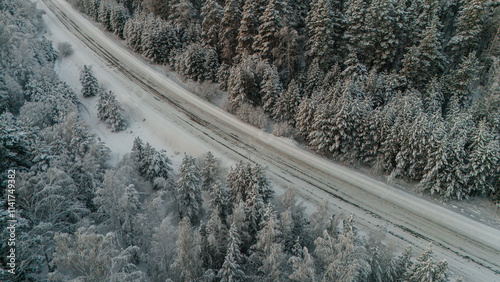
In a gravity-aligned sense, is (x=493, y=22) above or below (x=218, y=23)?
above

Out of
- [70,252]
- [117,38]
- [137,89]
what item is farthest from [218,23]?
[70,252]

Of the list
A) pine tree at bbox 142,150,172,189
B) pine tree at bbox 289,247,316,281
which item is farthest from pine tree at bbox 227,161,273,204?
pine tree at bbox 142,150,172,189

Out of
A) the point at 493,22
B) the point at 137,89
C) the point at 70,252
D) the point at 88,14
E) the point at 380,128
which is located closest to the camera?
the point at 70,252

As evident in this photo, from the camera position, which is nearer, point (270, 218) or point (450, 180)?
point (270, 218)

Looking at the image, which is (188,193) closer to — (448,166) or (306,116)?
(306,116)

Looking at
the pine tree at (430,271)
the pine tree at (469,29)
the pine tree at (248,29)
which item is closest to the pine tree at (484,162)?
the pine tree at (430,271)

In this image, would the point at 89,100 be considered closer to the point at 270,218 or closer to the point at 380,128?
the point at 270,218

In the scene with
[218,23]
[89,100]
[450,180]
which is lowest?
[89,100]

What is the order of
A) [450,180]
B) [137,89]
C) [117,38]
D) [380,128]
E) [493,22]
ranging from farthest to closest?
[117,38] < [137,89] < [493,22] < [380,128] < [450,180]

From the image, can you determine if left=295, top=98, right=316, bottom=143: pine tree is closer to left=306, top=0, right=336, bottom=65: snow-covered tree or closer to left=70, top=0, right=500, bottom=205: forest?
left=70, top=0, right=500, bottom=205: forest
